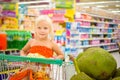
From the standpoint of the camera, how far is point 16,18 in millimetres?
7402

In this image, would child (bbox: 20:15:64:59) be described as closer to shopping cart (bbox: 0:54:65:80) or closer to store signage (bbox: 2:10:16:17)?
shopping cart (bbox: 0:54:65:80)

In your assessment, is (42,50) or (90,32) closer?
(42,50)

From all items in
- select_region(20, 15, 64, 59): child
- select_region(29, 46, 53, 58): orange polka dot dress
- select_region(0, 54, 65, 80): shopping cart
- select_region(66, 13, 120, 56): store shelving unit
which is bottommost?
select_region(66, 13, 120, 56): store shelving unit

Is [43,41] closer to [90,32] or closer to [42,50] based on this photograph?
[42,50]

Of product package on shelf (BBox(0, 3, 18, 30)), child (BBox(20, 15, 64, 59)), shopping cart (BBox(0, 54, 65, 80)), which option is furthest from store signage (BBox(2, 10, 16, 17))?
shopping cart (BBox(0, 54, 65, 80))

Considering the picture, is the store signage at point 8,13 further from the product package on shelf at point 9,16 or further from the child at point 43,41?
the child at point 43,41

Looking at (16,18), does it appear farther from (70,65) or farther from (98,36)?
(98,36)

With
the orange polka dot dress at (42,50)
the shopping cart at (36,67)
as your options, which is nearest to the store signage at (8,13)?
the orange polka dot dress at (42,50)

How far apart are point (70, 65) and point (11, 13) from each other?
628 centimetres

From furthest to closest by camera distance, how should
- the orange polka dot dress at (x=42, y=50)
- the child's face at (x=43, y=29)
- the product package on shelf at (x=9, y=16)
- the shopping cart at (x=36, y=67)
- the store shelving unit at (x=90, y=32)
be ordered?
1. the store shelving unit at (x=90, y=32)
2. the product package on shelf at (x=9, y=16)
3. the child's face at (x=43, y=29)
4. the orange polka dot dress at (x=42, y=50)
5. the shopping cart at (x=36, y=67)

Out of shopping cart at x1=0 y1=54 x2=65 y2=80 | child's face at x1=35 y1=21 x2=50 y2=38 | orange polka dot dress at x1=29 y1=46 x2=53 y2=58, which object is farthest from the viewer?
child's face at x1=35 y1=21 x2=50 y2=38

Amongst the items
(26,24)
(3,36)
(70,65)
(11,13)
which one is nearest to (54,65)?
(70,65)

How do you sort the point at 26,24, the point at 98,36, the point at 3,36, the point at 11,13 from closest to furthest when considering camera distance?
the point at 3,36 → the point at 11,13 → the point at 26,24 → the point at 98,36

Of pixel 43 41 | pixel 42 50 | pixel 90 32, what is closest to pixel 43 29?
pixel 43 41
